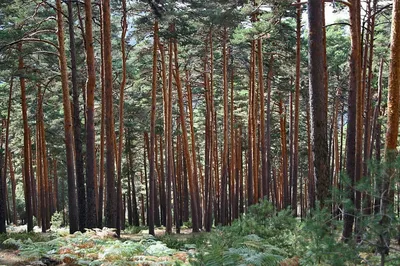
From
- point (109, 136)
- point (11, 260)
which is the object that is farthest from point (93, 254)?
point (109, 136)

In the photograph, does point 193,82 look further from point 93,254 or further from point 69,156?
point 93,254

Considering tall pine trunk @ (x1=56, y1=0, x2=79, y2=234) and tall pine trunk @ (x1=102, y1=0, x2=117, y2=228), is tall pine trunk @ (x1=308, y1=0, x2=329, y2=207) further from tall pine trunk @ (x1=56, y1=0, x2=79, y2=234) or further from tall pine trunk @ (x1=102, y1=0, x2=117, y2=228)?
tall pine trunk @ (x1=56, y1=0, x2=79, y2=234)

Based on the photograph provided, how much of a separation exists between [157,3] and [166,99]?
519 cm

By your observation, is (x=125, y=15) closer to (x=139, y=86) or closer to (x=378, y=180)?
(x=139, y=86)

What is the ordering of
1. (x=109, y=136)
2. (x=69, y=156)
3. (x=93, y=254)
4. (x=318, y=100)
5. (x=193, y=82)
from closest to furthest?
1. (x=93, y=254)
2. (x=318, y=100)
3. (x=109, y=136)
4. (x=69, y=156)
5. (x=193, y=82)

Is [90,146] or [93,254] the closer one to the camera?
[93,254]

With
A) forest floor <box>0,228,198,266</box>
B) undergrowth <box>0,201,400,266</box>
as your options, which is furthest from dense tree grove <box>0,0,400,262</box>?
forest floor <box>0,228,198,266</box>

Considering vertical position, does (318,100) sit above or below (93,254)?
above

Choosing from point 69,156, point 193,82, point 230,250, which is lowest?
point 230,250

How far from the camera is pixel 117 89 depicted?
81.2ft

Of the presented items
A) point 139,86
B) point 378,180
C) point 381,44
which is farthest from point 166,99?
point 378,180

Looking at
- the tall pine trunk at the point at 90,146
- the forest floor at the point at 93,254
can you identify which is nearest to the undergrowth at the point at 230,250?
the forest floor at the point at 93,254

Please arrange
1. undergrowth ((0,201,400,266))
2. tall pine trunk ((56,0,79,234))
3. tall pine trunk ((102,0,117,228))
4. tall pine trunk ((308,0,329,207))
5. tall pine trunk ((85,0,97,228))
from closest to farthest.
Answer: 1. undergrowth ((0,201,400,266))
2. tall pine trunk ((308,0,329,207))
3. tall pine trunk ((85,0,97,228))
4. tall pine trunk ((102,0,117,228))
5. tall pine trunk ((56,0,79,234))

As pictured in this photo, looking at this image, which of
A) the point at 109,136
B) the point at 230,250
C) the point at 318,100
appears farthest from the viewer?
the point at 109,136
